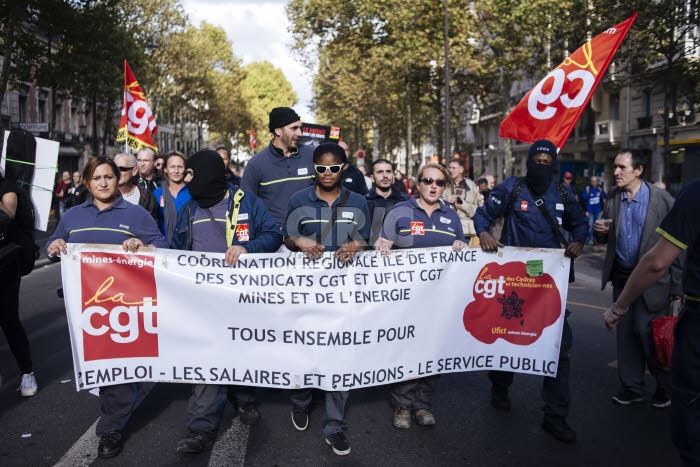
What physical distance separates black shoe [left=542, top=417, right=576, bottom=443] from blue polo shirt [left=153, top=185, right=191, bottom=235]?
383 centimetres

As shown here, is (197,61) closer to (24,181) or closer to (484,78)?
(484,78)

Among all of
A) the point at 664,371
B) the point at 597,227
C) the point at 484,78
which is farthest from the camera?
the point at 484,78

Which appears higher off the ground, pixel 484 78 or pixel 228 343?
pixel 484 78

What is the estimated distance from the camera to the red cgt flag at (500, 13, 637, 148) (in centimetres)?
638

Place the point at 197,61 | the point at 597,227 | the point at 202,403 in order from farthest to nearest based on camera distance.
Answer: the point at 197,61, the point at 597,227, the point at 202,403

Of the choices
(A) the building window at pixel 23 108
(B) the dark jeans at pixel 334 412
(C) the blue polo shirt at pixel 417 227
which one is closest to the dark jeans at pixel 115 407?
(B) the dark jeans at pixel 334 412

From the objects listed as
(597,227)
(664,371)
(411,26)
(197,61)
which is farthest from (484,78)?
(664,371)

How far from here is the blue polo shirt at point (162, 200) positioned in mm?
6699

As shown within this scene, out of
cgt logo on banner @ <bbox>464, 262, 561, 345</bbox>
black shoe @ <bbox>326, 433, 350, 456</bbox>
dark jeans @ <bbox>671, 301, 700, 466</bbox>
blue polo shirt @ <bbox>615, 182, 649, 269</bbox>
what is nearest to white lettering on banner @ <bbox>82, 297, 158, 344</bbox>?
black shoe @ <bbox>326, 433, 350, 456</bbox>

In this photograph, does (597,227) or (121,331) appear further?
(597,227)

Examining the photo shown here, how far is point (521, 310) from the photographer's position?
494 cm

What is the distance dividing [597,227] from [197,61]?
4258cm

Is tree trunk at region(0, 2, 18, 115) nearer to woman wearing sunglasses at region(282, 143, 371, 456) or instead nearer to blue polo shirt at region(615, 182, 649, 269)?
woman wearing sunglasses at region(282, 143, 371, 456)

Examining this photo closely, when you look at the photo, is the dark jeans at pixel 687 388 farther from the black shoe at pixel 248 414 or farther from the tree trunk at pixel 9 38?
the tree trunk at pixel 9 38
